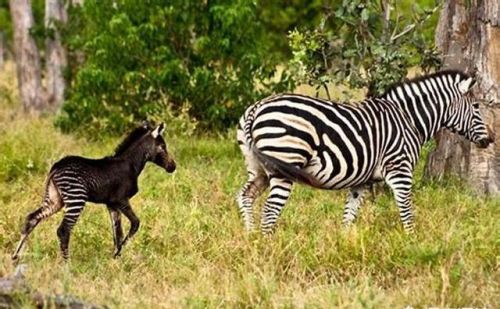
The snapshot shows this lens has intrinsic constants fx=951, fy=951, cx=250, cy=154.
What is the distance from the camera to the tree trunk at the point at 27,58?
59.5 ft

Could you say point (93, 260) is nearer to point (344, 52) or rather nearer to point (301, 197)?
point (301, 197)

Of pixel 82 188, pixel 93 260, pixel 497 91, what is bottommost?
pixel 93 260

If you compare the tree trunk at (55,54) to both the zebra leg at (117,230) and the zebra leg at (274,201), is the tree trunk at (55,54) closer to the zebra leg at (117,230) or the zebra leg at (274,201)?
the zebra leg at (117,230)

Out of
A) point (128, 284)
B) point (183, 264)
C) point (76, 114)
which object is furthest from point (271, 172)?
point (76, 114)

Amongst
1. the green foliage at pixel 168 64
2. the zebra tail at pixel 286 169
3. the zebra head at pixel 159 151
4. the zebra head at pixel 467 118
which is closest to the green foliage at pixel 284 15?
the green foliage at pixel 168 64

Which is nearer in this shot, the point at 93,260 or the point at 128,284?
the point at 128,284

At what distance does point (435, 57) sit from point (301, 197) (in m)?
2.20

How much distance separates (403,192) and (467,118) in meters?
1.23

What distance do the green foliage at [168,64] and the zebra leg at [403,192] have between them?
525 cm

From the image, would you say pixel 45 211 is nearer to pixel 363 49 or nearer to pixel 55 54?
pixel 363 49

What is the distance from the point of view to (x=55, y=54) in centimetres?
1823

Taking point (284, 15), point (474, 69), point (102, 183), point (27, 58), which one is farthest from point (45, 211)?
point (284, 15)

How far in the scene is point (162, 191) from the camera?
1086cm

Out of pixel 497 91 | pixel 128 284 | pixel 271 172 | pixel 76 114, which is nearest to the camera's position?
pixel 128 284
